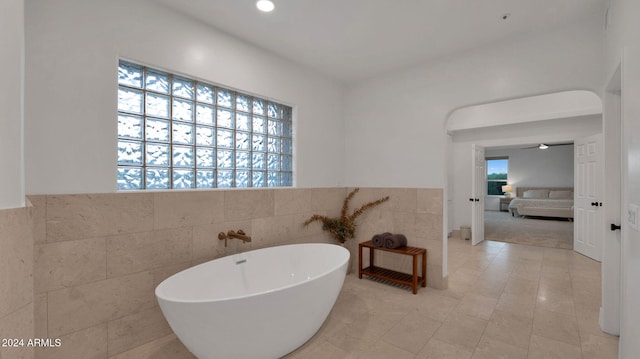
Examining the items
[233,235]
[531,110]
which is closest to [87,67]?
[233,235]

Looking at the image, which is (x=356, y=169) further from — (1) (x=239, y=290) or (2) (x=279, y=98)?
(1) (x=239, y=290)

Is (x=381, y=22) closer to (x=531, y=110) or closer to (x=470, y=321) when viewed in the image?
(x=470, y=321)

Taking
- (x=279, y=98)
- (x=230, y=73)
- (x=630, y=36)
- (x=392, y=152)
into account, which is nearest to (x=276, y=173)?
(x=279, y=98)

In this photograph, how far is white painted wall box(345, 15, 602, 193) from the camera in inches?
91.0

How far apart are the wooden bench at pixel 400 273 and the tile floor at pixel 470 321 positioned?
0.31ft

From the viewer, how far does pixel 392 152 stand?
11.0 ft

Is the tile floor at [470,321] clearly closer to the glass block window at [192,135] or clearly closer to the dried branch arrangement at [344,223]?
the dried branch arrangement at [344,223]

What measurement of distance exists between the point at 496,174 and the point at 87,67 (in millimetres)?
12516

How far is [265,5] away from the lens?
6.82ft

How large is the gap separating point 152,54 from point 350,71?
2.13 m

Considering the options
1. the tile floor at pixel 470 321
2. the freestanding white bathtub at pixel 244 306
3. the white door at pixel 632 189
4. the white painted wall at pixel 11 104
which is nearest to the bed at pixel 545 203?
the tile floor at pixel 470 321

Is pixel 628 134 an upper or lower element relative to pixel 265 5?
lower

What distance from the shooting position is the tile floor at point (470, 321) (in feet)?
6.27

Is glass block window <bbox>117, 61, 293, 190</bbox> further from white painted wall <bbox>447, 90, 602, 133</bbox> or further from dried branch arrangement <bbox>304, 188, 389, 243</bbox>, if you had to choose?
white painted wall <bbox>447, 90, 602, 133</bbox>
